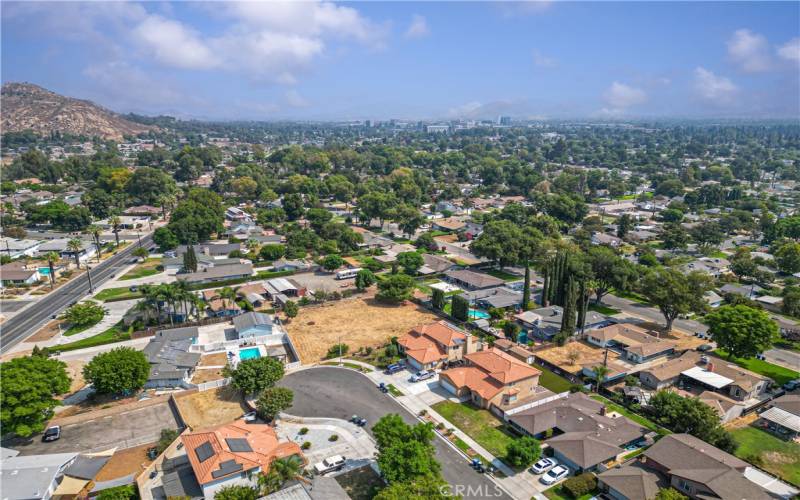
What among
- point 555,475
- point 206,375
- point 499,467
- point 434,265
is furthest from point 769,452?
point 434,265

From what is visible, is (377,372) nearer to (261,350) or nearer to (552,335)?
(261,350)

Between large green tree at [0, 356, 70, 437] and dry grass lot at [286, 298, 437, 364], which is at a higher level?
large green tree at [0, 356, 70, 437]

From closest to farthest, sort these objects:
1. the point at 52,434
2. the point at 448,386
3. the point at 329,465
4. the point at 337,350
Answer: the point at 329,465 → the point at 52,434 → the point at 448,386 → the point at 337,350

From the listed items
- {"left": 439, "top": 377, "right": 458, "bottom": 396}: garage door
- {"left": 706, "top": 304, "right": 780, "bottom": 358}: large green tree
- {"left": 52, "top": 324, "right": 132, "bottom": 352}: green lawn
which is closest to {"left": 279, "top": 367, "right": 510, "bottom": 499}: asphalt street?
{"left": 439, "top": 377, "right": 458, "bottom": 396}: garage door

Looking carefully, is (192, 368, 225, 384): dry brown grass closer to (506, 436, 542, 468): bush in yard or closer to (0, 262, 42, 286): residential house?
(506, 436, 542, 468): bush in yard

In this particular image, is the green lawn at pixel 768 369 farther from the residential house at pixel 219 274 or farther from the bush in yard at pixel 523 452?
the residential house at pixel 219 274

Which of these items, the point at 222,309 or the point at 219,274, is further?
the point at 219,274

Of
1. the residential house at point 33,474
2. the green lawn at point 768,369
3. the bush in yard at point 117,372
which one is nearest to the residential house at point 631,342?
the green lawn at point 768,369

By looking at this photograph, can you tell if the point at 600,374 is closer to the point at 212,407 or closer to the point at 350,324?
the point at 350,324
